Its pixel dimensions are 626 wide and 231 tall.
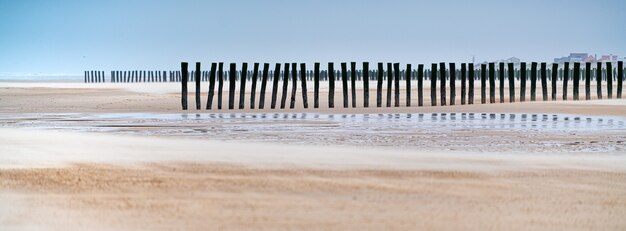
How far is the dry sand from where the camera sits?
4145 mm

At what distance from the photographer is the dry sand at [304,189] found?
414 cm

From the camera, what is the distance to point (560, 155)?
7.02 meters

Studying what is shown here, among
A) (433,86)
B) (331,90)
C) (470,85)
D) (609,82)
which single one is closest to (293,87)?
(331,90)

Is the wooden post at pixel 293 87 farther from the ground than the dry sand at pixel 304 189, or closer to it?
farther from the ground

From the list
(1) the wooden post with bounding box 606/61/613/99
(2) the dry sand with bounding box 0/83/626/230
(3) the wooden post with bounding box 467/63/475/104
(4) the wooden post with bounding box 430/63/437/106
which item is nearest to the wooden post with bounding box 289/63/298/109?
(4) the wooden post with bounding box 430/63/437/106

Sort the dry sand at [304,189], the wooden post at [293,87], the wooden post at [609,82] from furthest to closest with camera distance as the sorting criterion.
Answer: the wooden post at [609,82] → the wooden post at [293,87] → the dry sand at [304,189]

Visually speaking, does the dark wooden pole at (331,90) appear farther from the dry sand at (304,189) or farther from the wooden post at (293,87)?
the dry sand at (304,189)

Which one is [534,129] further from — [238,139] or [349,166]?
[349,166]

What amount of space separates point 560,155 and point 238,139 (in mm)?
3298

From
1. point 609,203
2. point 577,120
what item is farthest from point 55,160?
point 577,120

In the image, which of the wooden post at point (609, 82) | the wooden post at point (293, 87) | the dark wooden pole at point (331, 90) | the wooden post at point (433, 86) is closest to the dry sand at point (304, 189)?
the wooden post at point (293, 87)

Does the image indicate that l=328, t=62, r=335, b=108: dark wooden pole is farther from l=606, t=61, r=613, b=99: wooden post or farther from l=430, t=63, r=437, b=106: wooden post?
l=606, t=61, r=613, b=99: wooden post

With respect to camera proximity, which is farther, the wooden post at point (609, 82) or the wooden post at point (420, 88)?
the wooden post at point (609, 82)

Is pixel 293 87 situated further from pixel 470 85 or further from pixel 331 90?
pixel 470 85
